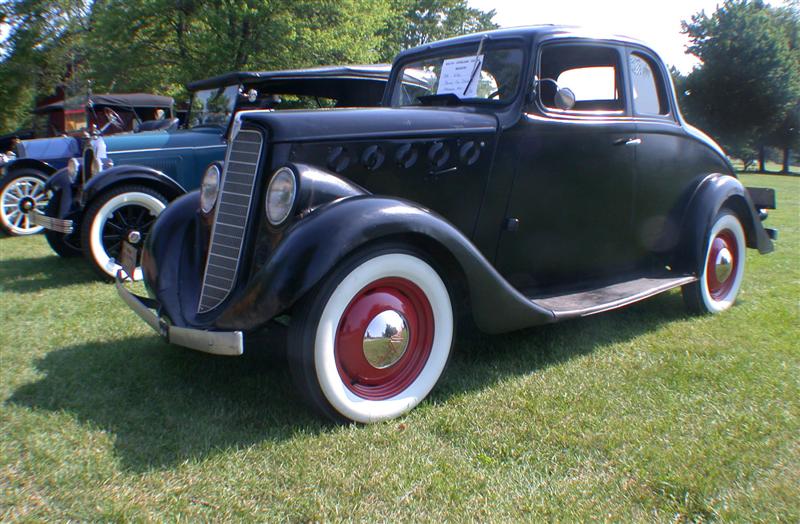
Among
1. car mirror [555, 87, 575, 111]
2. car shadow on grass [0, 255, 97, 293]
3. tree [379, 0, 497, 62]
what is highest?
tree [379, 0, 497, 62]

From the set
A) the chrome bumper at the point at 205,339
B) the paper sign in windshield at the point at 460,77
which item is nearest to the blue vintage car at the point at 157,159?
the paper sign in windshield at the point at 460,77

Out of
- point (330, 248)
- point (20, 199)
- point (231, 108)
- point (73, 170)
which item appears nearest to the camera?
point (330, 248)

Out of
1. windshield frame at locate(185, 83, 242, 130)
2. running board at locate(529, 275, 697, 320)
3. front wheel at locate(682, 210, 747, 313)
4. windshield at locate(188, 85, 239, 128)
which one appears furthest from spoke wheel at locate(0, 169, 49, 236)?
front wheel at locate(682, 210, 747, 313)

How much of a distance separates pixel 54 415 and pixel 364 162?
180 centimetres

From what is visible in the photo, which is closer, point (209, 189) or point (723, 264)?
point (209, 189)

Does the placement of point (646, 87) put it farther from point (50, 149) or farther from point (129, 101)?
point (129, 101)

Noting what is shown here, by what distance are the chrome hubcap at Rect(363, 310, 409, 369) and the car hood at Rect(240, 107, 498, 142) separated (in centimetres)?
88

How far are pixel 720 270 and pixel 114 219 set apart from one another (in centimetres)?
501

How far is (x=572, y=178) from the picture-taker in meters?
3.67

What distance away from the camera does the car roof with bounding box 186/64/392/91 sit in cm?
636

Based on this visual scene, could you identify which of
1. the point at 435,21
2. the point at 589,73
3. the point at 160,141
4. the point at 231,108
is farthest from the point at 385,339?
the point at 435,21

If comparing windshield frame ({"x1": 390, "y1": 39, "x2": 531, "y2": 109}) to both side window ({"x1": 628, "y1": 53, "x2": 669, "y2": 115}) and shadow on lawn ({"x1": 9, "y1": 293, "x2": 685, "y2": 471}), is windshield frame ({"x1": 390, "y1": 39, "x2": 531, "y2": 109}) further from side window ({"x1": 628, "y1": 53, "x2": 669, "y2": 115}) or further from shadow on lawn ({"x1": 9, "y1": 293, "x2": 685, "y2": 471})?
shadow on lawn ({"x1": 9, "y1": 293, "x2": 685, "y2": 471})

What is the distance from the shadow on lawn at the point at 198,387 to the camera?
8.48 ft

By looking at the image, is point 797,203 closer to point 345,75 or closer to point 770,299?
point 770,299
